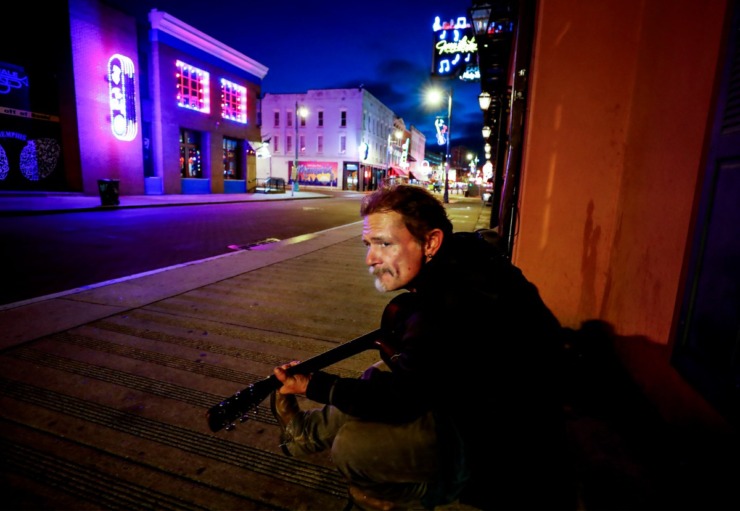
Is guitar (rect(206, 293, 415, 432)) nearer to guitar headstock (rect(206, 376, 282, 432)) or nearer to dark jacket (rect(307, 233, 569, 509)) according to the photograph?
guitar headstock (rect(206, 376, 282, 432))

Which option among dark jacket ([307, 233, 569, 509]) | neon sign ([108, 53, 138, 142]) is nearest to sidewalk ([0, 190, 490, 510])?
dark jacket ([307, 233, 569, 509])

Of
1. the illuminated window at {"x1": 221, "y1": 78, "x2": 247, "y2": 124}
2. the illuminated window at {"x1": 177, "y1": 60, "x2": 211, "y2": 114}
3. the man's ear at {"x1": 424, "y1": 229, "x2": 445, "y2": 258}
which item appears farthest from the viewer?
the illuminated window at {"x1": 221, "y1": 78, "x2": 247, "y2": 124}

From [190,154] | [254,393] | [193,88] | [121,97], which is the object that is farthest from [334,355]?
[193,88]

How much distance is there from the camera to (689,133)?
2293mm

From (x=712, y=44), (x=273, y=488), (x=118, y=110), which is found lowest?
(x=273, y=488)

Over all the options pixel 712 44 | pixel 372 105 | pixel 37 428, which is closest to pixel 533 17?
pixel 712 44

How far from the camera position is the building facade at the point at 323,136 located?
47125 mm

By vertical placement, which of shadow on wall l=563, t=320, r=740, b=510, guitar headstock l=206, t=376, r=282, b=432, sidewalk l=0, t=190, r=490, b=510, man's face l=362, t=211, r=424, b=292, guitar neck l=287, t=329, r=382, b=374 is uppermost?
man's face l=362, t=211, r=424, b=292

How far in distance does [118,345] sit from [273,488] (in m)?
2.33

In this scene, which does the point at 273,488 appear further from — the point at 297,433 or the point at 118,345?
the point at 118,345

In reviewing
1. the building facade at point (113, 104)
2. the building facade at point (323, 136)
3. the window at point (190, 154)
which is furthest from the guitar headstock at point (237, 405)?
the building facade at point (323, 136)

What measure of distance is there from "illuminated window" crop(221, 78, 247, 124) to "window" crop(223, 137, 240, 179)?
165 cm

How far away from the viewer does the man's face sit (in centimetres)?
167

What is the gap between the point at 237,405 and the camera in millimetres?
1584
